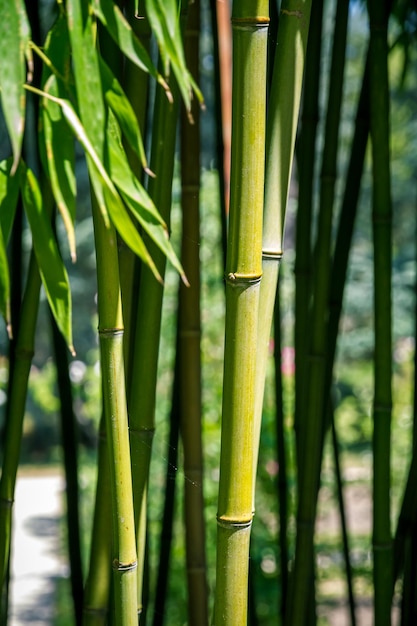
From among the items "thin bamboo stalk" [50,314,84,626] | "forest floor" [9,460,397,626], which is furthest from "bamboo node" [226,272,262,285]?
"forest floor" [9,460,397,626]

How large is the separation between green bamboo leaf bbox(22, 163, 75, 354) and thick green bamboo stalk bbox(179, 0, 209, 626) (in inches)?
13.5

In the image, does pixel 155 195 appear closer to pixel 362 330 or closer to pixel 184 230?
pixel 184 230

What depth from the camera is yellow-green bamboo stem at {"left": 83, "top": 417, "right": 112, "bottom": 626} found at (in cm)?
76

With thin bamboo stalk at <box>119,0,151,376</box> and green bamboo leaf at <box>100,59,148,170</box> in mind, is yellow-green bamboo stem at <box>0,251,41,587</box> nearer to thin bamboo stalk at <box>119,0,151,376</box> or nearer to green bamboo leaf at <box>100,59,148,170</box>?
thin bamboo stalk at <box>119,0,151,376</box>

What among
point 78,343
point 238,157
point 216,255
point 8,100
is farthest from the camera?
point 78,343

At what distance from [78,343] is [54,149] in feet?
9.89

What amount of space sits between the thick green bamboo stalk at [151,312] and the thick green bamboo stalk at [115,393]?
67 mm

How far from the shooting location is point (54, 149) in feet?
1.83

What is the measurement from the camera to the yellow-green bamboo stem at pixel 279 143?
65 cm

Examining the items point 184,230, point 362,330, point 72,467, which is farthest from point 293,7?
point 362,330

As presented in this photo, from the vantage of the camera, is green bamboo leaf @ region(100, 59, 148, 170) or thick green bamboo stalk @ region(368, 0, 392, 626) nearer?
green bamboo leaf @ region(100, 59, 148, 170)

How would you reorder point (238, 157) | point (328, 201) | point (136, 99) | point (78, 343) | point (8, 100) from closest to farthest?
point (8, 100) < point (238, 157) < point (136, 99) < point (328, 201) < point (78, 343)

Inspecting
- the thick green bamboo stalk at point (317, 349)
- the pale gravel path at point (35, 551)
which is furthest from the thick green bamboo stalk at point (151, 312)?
the pale gravel path at point (35, 551)

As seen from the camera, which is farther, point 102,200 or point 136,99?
point 136,99
